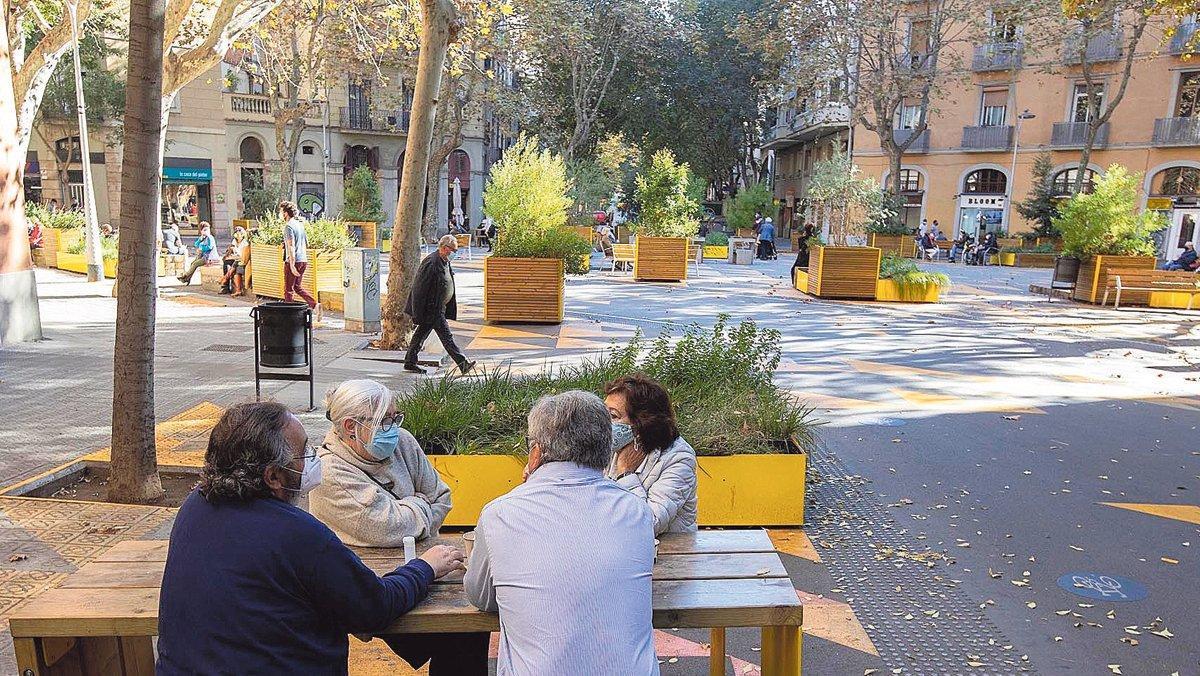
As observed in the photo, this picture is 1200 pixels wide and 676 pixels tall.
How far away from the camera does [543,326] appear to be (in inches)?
529

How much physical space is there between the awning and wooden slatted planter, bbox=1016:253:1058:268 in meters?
35.7

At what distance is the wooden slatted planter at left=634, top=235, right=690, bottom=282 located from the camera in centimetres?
2130

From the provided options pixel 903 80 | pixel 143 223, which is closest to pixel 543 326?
pixel 143 223

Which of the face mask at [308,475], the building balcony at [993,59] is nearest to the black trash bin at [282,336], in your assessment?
the face mask at [308,475]

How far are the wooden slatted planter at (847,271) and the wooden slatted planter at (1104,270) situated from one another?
467 centimetres

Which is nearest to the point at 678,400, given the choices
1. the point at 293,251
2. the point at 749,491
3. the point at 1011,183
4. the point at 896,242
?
the point at 749,491

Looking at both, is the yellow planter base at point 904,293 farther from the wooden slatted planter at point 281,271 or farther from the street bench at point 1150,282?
the wooden slatted planter at point 281,271

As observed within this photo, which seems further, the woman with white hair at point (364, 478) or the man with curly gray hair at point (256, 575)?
the woman with white hair at point (364, 478)

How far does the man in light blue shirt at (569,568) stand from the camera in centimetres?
217

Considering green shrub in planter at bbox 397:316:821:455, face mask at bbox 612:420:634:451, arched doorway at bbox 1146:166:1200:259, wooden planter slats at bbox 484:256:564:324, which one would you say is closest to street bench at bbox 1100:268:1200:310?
wooden planter slats at bbox 484:256:564:324

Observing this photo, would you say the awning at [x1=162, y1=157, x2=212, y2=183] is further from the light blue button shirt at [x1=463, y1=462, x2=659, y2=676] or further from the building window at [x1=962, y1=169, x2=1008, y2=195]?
the light blue button shirt at [x1=463, y1=462, x2=659, y2=676]

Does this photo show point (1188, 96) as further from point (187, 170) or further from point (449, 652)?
point (187, 170)

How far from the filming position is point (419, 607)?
Result: 259 cm

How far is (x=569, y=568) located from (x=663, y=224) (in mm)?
20360
